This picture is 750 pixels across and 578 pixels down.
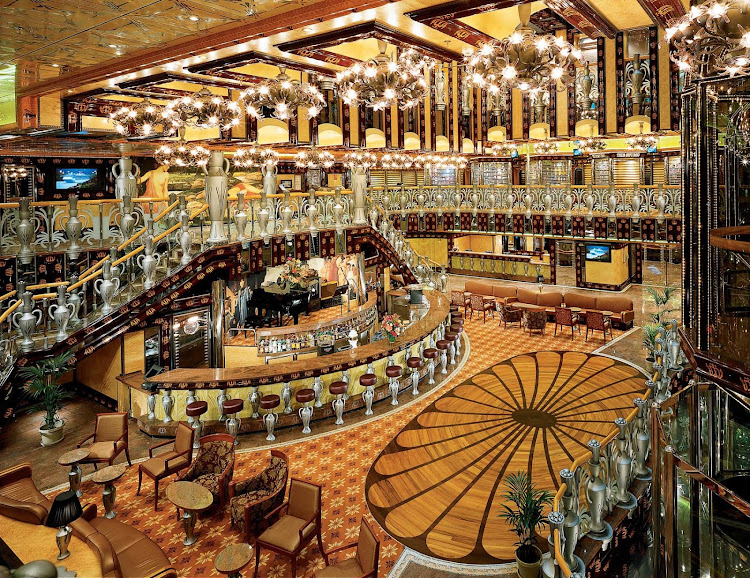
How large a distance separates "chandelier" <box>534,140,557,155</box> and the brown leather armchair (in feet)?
60.2

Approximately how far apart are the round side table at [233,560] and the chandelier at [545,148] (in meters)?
19.6

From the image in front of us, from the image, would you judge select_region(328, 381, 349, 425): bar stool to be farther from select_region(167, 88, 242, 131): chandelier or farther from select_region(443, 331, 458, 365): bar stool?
select_region(167, 88, 242, 131): chandelier

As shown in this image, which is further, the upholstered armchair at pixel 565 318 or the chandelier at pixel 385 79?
the upholstered armchair at pixel 565 318

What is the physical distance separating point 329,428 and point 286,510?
3.24 meters

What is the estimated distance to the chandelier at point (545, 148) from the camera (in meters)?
20.9

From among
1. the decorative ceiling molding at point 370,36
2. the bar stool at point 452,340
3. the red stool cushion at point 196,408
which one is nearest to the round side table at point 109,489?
the red stool cushion at point 196,408

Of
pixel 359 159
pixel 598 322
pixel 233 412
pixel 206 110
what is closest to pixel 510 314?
pixel 598 322

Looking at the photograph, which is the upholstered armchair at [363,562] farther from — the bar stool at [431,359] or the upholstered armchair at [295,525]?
the bar stool at [431,359]

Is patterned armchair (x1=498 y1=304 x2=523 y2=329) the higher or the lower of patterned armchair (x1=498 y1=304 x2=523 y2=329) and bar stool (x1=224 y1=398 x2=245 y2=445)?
the higher

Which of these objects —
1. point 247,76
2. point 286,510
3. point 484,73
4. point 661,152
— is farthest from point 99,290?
point 661,152

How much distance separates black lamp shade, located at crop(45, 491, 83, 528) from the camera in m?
4.14

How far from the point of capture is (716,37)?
3.73 meters

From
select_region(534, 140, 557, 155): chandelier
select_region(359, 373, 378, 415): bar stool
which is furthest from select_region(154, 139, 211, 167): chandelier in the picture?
select_region(534, 140, 557, 155): chandelier

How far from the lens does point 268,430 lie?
29.9 feet
